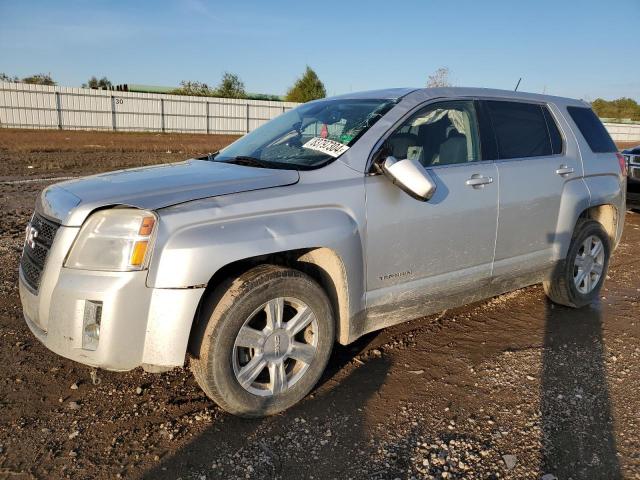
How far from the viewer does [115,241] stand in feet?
8.27

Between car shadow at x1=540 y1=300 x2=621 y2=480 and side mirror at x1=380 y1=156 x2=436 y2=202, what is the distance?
1452 millimetres

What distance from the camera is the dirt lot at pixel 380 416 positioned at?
8.28 ft

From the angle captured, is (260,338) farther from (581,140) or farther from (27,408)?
(581,140)

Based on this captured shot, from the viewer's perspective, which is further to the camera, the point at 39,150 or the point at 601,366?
the point at 39,150

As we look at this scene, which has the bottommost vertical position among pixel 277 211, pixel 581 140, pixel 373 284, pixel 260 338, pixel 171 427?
pixel 171 427

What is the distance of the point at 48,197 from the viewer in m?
2.91

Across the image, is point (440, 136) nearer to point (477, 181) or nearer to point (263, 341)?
point (477, 181)

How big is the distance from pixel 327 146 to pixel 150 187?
1.13m

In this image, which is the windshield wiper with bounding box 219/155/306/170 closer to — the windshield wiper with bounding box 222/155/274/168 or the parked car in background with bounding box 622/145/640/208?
the windshield wiper with bounding box 222/155/274/168

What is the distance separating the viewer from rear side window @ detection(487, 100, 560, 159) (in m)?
3.93

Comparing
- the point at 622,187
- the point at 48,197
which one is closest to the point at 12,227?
the point at 48,197

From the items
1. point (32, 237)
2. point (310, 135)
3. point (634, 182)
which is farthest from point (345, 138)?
point (634, 182)

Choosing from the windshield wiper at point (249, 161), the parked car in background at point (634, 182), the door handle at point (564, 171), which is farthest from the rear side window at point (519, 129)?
the parked car in background at point (634, 182)

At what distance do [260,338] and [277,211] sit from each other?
2.27 ft
